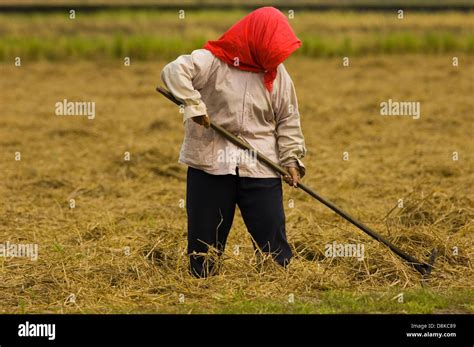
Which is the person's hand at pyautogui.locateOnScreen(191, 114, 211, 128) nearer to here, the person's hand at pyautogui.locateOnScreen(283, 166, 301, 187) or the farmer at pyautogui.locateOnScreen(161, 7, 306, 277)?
the farmer at pyautogui.locateOnScreen(161, 7, 306, 277)

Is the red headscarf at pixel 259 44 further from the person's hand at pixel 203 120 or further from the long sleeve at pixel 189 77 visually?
the person's hand at pixel 203 120

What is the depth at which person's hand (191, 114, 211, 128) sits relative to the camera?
5.20m

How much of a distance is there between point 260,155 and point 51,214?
2.84 m

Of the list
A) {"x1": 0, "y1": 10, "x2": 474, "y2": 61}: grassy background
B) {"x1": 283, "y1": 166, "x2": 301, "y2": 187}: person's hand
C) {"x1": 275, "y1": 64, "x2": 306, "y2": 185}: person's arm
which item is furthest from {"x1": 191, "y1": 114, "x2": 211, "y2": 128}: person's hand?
{"x1": 0, "y1": 10, "x2": 474, "y2": 61}: grassy background

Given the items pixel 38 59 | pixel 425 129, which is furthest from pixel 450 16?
pixel 425 129

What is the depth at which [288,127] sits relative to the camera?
5.47 meters

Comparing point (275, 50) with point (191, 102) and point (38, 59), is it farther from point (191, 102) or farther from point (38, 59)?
point (38, 59)

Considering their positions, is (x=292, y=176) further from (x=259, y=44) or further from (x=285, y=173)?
(x=259, y=44)

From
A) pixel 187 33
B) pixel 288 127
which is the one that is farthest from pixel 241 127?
pixel 187 33

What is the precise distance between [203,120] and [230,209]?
0.54 m

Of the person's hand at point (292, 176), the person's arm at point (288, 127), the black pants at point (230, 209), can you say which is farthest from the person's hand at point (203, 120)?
the person's hand at point (292, 176)

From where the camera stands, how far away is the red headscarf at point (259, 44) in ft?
17.2

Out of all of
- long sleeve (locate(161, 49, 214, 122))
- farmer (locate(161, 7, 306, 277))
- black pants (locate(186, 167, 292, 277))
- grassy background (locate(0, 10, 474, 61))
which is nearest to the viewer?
long sleeve (locate(161, 49, 214, 122))

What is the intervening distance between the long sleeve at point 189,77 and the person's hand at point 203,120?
0.03m
